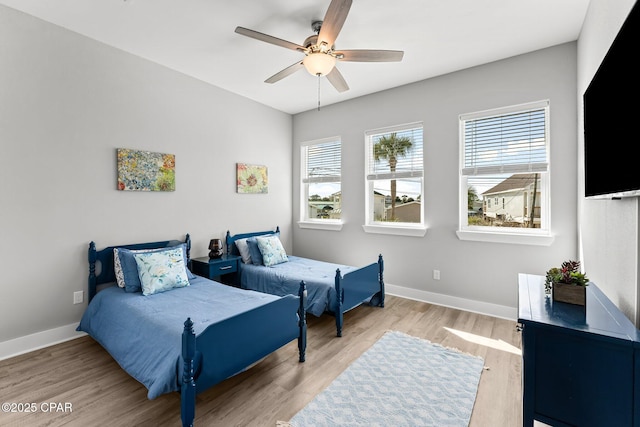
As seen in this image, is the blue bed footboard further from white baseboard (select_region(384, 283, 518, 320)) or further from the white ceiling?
the white ceiling

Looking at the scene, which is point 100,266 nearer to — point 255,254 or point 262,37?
point 255,254

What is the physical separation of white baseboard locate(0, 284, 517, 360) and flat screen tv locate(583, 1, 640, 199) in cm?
204

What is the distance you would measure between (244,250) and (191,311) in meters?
1.84

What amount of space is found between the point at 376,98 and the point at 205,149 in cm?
255

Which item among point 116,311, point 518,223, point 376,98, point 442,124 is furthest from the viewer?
point 376,98

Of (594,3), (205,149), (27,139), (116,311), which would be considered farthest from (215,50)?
(594,3)

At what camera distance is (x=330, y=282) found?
10.5ft

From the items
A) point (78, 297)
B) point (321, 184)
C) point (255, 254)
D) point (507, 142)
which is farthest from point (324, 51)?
point (78, 297)

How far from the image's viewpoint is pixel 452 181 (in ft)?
12.0

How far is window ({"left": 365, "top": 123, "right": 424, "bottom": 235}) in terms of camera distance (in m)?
4.04

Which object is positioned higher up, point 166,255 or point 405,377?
point 166,255

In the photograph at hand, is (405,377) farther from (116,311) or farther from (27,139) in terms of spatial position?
(27,139)

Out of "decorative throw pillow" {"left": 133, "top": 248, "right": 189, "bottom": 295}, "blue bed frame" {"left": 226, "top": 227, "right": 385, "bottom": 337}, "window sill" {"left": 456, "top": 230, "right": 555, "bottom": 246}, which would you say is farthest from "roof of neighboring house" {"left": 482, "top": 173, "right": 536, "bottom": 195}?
"decorative throw pillow" {"left": 133, "top": 248, "right": 189, "bottom": 295}

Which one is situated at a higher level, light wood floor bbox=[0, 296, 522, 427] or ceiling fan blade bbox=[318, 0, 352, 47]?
ceiling fan blade bbox=[318, 0, 352, 47]
